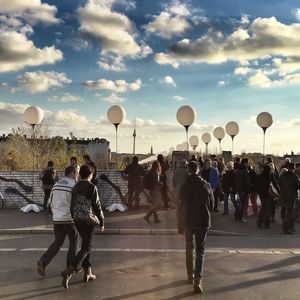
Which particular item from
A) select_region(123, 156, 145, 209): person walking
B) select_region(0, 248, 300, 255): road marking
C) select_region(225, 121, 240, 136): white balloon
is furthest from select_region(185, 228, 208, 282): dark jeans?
select_region(225, 121, 240, 136): white balloon

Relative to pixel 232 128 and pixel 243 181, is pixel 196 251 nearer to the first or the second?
pixel 243 181

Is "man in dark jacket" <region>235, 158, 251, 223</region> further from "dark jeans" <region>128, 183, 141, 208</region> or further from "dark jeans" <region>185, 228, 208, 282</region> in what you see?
"dark jeans" <region>185, 228, 208, 282</region>

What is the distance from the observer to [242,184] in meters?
15.0

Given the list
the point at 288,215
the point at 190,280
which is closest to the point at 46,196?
the point at 288,215

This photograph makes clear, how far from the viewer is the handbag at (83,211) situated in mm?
7730

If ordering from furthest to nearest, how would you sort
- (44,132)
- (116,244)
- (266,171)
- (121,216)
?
1. (44,132)
2. (121,216)
3. (266,171)
4. (116,244)

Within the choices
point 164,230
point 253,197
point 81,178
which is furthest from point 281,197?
point 81,178

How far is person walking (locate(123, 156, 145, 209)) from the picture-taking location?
16.7 metres

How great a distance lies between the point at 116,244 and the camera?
11.7 metres

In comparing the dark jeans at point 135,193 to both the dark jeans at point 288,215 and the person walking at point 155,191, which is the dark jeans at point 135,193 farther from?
the dark jeans at point 288,215

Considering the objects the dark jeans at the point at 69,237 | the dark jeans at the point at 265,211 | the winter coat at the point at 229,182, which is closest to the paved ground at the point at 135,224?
the dark jeans at the point at 265,211

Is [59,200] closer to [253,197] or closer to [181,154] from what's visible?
[253,197]

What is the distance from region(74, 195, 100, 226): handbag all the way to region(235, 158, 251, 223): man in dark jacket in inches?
313

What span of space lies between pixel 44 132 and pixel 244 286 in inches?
920
